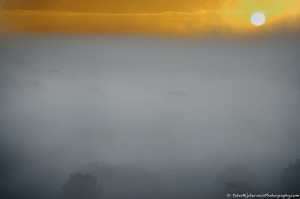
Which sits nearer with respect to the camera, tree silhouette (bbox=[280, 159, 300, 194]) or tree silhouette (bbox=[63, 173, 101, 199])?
tree silhouette (bbox=[280, 159, 300, 194])

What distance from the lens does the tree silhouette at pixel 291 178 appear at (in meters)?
5.95

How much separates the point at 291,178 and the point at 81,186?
248 inches

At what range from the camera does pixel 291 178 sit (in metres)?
6.41

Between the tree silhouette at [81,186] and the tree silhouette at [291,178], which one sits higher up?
the tree silhouette at [291,178]

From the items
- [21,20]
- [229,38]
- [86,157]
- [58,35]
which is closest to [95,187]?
[86,157]

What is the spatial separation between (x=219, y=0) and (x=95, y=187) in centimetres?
620

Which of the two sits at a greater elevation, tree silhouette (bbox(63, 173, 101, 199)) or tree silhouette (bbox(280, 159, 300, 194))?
tree silhouette (bbox(280, 159, 300, 194))

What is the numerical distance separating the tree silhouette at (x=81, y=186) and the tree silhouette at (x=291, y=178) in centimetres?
532

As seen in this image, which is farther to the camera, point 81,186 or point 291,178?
point 81,186

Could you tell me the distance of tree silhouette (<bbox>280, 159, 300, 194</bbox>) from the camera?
5.95m

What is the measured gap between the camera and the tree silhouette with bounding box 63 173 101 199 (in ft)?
20.8

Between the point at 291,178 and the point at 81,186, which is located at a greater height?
the point at 291,178

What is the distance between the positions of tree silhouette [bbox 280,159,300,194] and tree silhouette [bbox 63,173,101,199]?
17.4 feet

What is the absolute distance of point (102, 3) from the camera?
17.3 feet
